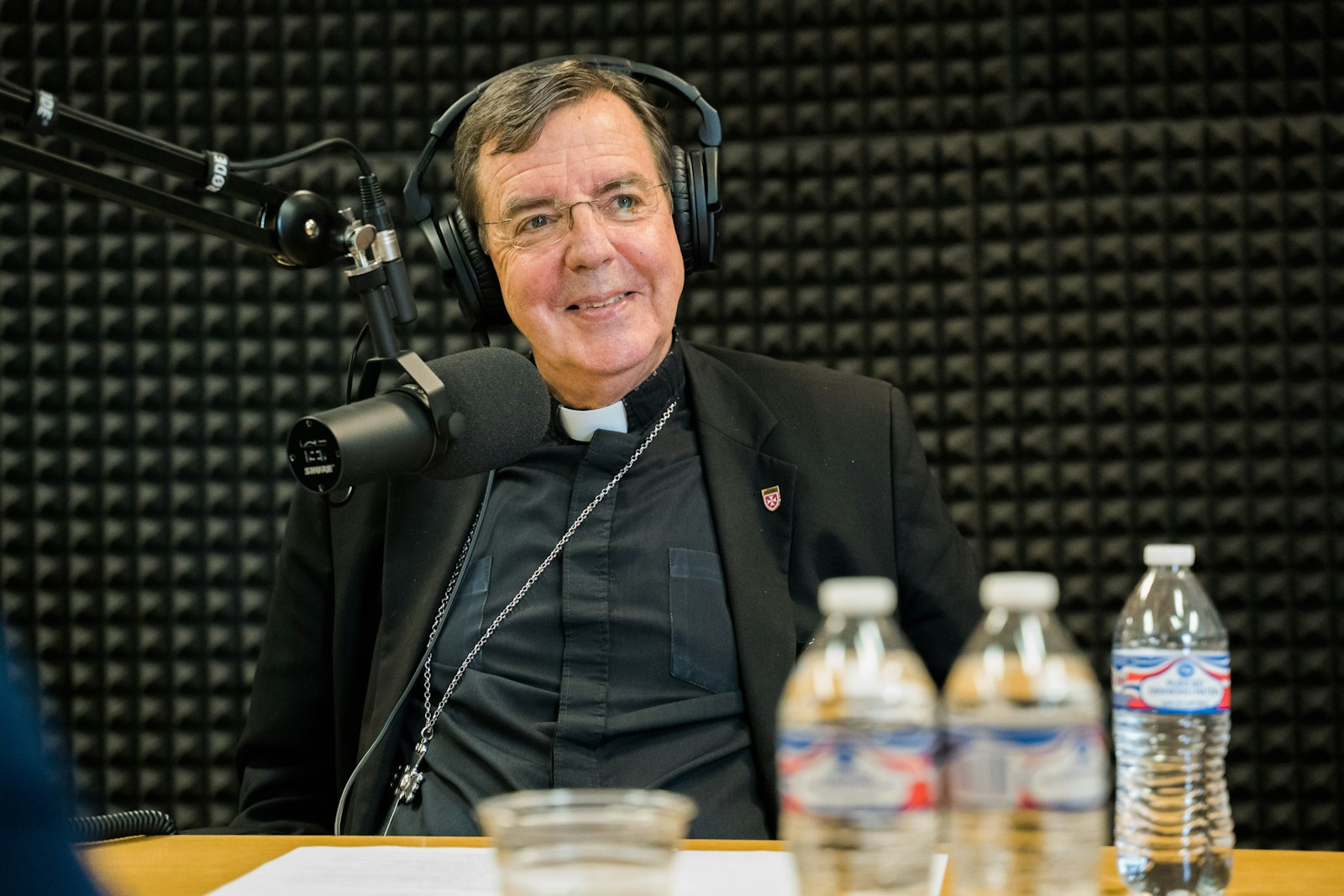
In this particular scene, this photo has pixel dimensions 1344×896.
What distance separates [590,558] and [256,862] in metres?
0.59

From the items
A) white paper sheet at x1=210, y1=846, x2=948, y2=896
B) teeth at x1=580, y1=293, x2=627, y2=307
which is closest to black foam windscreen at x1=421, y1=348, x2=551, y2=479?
white paper sheet at x1=210, y1=846, x2=948, y2=896

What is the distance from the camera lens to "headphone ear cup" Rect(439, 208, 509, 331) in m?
1.67

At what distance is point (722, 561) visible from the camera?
5.09ft

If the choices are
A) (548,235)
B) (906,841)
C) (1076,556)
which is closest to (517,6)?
(548,235)

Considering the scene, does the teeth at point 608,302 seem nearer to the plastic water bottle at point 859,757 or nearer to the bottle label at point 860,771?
the plastic water bottle at point 859,757

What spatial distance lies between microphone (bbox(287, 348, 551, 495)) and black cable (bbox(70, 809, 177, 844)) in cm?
43

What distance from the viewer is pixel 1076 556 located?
Result: 2.31m

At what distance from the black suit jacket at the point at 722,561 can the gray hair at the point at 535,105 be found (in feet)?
1.15

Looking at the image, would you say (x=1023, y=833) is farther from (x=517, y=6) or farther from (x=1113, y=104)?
(x=517, y=6)

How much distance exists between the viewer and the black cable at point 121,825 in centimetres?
117

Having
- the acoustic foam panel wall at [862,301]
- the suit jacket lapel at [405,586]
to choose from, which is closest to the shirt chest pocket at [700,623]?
the suit jacket lapel at [405,586]

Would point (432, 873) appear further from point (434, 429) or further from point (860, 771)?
point (860, 771)

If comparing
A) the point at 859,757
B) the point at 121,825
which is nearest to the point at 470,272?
the point at 121,825

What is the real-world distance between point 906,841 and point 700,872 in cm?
29
